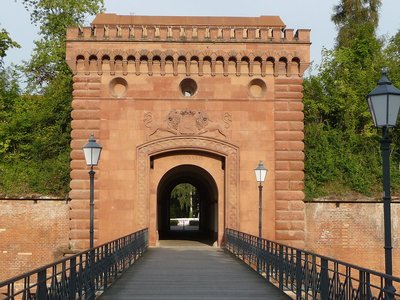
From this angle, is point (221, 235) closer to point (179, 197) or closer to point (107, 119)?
point (107, 119)

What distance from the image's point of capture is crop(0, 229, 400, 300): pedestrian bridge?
26.8 feet

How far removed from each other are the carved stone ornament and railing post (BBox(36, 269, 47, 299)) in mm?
16523

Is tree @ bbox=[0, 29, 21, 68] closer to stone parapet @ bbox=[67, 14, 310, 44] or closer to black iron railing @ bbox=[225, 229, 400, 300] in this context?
stone parapet @ bbox=[67, 14, 310, 44]

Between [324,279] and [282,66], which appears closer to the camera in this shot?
[324,279]

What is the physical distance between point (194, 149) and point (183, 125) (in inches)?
43.7

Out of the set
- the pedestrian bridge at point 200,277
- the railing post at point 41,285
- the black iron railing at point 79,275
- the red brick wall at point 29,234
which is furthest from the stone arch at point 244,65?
the railing post at point 41,285

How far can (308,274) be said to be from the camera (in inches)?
423

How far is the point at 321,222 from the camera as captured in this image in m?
24.4

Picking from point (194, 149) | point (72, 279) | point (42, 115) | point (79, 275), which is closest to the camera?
point (72, 279)

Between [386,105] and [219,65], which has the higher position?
[219,65]

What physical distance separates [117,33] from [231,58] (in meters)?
4.94

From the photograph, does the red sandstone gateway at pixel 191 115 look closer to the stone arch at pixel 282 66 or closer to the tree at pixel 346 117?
the stone arch at pixel 282 66

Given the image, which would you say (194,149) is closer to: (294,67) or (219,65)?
(219,65)

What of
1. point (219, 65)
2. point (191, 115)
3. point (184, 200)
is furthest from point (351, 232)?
point (184, 200)
